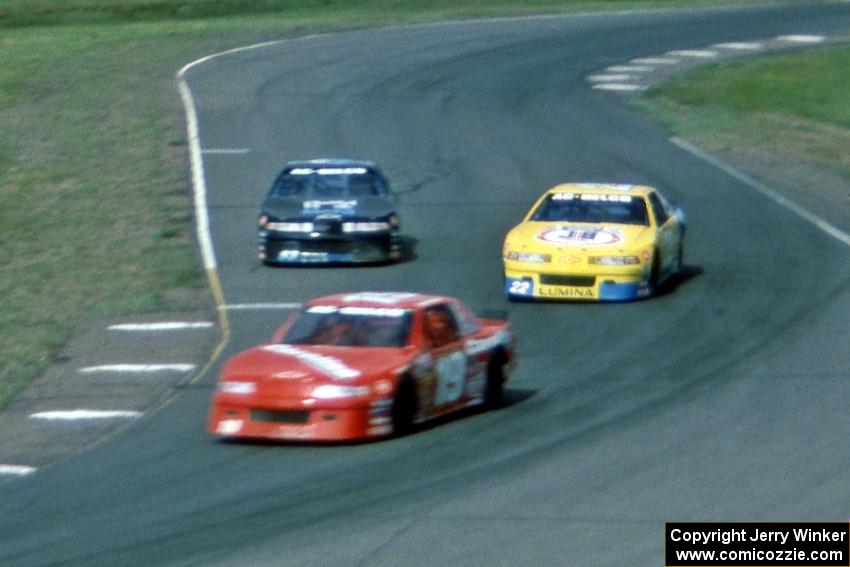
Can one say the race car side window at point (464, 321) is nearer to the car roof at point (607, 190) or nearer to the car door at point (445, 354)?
the car door at point (445, 354)

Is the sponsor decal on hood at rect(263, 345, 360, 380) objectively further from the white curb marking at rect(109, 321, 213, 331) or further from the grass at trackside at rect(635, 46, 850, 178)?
the grass at trackside at rect(635, 46, 850, 178)

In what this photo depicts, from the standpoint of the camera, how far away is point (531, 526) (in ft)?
35.7

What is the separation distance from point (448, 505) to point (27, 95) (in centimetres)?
3029

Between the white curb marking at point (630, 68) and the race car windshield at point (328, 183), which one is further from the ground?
the race car windshield at point (328, 183)

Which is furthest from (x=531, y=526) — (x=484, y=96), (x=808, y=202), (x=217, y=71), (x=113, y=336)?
(x=217, y=71)

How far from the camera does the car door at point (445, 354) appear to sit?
14680 millimetres

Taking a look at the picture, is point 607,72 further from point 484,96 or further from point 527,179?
point 527,179

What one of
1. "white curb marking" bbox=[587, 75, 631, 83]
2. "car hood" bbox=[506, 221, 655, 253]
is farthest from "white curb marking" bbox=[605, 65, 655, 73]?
"car hood" bbox=[506, 221, 655, 253]

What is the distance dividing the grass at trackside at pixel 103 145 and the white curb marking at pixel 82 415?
0.97 meters

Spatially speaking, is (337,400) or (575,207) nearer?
(337,400)

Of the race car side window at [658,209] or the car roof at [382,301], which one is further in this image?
the race car side window at [658,209]

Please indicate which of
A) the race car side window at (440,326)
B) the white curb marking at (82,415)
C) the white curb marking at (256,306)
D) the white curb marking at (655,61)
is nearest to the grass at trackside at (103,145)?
the white curb marking at (256,306)

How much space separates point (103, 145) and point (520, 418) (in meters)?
21.1

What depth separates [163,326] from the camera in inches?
810
